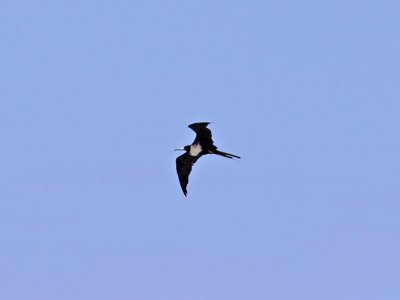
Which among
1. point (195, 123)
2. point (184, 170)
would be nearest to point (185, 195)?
point (184, 170)

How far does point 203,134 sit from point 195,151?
8.30 feet

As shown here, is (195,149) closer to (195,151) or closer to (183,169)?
(195,151)

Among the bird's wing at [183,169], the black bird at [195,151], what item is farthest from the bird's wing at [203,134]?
the bird's wing at [183,169]

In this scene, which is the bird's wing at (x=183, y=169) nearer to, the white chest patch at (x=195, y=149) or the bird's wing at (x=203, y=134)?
the white chest patch at (x=195, y=149)

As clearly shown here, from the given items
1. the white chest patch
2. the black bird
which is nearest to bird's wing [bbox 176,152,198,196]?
the black bird

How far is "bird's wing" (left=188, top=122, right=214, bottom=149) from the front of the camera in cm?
7075

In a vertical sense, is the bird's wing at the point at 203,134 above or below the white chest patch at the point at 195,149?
below

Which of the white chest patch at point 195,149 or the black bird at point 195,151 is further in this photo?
the white chest patch at point 195,149

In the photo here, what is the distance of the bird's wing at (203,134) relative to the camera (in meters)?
70.8

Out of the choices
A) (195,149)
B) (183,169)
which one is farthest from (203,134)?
(183,169)

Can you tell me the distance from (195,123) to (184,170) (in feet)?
22.4

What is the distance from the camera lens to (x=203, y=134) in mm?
72062

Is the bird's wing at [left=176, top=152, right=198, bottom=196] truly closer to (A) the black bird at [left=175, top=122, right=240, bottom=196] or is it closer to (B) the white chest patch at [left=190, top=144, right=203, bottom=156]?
(A) the black bird at [left=175, top=122, right=240, bottom=196]

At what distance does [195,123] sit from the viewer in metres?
70.4
